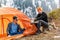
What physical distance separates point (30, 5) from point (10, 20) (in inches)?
15.9

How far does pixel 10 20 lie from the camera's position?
261 centimetres

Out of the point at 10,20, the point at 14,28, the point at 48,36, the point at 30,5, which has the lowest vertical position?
the point at 48,36

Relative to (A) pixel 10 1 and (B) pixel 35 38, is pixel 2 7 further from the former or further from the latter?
(B) pixel 35 38

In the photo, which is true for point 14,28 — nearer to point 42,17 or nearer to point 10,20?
point 10,20

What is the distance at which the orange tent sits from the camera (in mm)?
2539

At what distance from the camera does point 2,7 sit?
2637mm

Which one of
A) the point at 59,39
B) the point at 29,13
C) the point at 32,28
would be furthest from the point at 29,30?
the point at 59,39

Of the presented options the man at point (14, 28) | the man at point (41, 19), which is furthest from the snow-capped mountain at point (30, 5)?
the man at point (14, 28)

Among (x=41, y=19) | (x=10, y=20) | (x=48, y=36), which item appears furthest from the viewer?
(x=41, y=19)

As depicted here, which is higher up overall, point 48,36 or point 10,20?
point 10,20

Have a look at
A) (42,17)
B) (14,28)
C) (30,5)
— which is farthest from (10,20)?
(42,17)

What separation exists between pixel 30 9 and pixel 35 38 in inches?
16.0

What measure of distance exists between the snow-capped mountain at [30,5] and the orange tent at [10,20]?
A: 2.4 inches

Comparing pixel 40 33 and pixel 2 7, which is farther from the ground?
pixel 2 7
